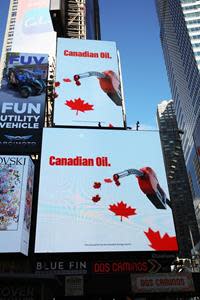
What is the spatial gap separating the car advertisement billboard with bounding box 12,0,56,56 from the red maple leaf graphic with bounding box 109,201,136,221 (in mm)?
25164

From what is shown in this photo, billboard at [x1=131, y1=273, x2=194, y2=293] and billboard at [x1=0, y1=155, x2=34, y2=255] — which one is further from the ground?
billboard at [x1=0, y1=155, x2=34, y2=255]

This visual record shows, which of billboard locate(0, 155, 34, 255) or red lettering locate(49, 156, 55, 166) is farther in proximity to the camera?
red lettering locate(49, 156, 55, 166)

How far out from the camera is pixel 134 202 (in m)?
16.5

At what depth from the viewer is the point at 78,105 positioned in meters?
20.3

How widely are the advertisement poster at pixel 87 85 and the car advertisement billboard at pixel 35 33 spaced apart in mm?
13897

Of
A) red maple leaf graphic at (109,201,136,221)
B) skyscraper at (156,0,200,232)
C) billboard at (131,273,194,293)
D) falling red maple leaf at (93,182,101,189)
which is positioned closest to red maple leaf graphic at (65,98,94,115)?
falling red maple leaf at (93,182,101,189)

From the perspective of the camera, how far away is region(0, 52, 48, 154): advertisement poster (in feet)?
59.2

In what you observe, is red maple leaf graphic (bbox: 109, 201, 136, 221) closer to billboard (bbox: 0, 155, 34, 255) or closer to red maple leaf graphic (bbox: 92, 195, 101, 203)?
red maple leaf graphic (bbox: 92, 195, 101, 203)

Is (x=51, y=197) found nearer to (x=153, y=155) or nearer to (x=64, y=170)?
(x=64, y=170)

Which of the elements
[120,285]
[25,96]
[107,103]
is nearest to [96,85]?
[107,103]

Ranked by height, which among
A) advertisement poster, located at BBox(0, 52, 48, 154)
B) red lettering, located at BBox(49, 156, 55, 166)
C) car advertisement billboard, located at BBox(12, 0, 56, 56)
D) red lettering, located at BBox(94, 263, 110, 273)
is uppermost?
car advertisement billboard, located at BBox(12, 0, 56, 56)

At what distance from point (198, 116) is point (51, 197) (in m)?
81.2

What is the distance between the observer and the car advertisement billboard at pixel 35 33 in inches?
1452

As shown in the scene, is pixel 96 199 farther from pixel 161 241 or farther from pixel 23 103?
pixel 23 103
